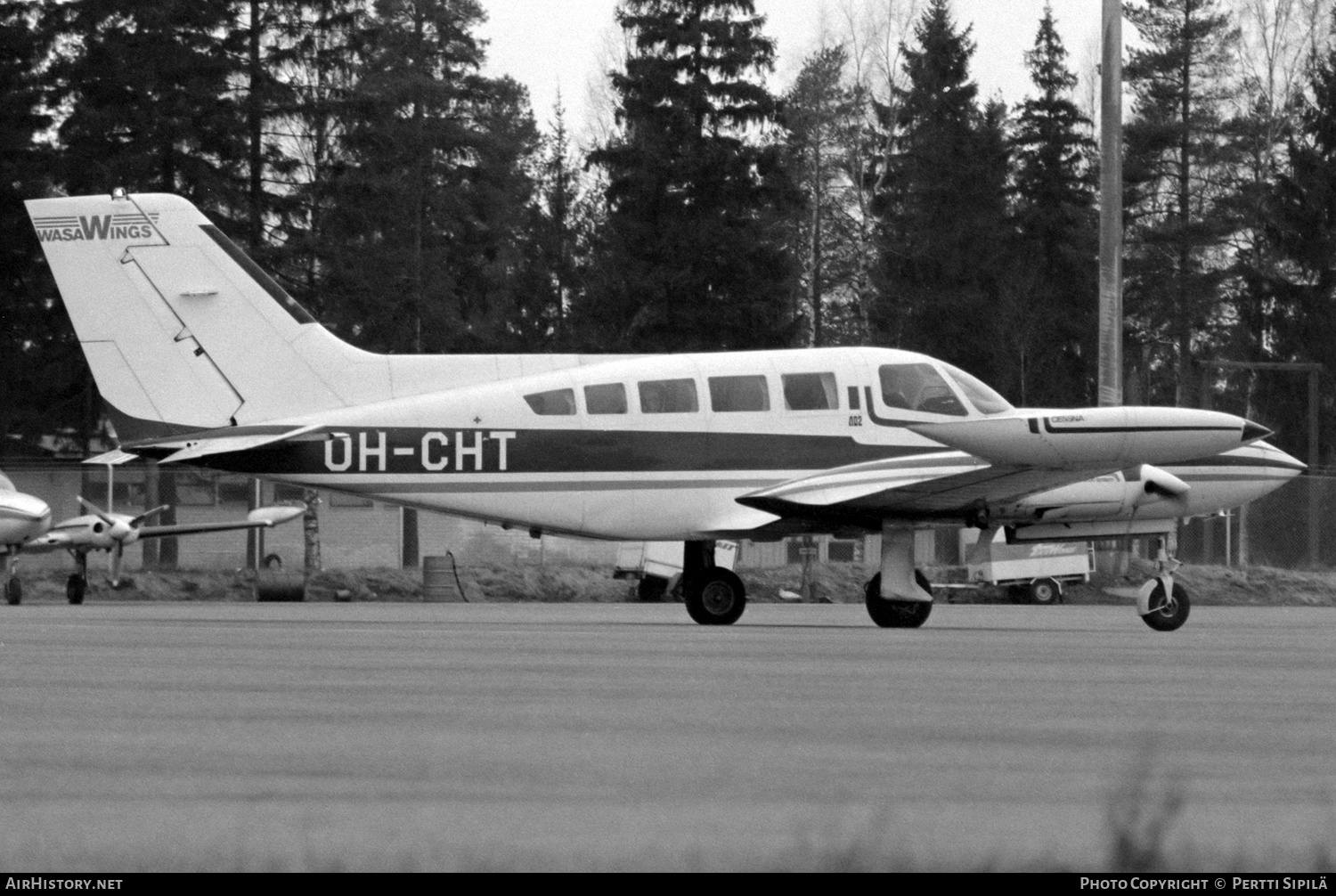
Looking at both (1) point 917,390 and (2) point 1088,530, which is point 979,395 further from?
(2) point 1088,530

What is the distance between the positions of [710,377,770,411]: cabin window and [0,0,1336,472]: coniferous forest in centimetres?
2734

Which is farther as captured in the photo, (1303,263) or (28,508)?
(1303,263)

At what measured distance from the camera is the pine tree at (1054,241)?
192ft

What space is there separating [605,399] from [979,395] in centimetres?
355

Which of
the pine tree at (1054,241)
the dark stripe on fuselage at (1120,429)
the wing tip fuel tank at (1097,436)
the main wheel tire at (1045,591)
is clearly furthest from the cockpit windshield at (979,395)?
the pine tree at (1054,241)

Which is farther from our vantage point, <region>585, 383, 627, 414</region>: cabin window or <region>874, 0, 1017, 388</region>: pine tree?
<region>874, 0, 1017, 388</region>: pine tree

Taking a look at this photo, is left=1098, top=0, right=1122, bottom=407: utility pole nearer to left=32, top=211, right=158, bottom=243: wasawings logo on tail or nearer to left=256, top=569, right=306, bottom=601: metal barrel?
left=256, top=569, right=306, bottom=601: metal barrel

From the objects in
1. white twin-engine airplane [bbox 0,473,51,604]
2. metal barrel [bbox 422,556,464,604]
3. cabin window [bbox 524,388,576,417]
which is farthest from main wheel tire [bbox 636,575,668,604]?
cabin window [bbox 524,388,576,417]

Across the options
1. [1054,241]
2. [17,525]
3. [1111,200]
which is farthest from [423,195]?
[17,525]

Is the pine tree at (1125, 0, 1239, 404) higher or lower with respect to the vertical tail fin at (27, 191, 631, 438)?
higher

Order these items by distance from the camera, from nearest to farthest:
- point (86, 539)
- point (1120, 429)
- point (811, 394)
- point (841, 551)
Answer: point (1120, 429), point (811, 394), point (86, 539), point (841, 551)

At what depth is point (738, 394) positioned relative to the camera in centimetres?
1948

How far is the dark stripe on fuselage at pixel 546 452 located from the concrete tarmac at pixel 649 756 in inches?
195

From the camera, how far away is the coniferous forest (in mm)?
46438
